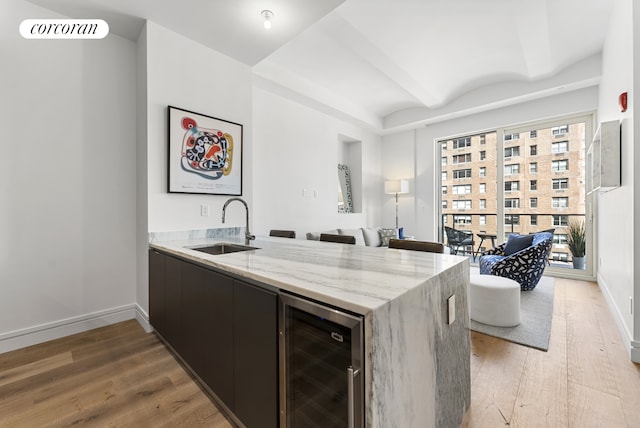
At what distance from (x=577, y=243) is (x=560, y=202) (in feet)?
2.20

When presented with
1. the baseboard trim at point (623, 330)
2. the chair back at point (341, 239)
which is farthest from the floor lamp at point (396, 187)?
the chair back at point (341, 239)

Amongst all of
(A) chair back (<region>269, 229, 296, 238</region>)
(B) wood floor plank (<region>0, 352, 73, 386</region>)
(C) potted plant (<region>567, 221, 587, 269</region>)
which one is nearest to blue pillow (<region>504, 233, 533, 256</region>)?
(C) potted plant (<region>567, 221, 587, 269</region>)

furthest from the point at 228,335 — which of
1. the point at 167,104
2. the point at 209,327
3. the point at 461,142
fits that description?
the point at 461,142

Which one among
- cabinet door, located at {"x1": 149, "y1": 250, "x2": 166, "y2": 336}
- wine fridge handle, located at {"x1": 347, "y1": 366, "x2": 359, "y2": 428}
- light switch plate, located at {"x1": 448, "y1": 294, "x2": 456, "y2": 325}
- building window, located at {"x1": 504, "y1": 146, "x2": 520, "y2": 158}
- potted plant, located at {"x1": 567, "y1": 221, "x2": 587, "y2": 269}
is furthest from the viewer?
building window, located at {"x1": 504, "y1": 146, "x2": 520, "y2": 158}

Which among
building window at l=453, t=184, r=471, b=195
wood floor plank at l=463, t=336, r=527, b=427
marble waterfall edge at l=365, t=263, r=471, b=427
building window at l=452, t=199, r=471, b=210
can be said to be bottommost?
wood floor plank at l=463, t=336, r=527, b=427

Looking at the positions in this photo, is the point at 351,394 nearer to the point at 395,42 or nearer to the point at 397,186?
the point at 395,42

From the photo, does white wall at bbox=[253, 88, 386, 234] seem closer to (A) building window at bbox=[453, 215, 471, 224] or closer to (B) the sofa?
(B) the sofa

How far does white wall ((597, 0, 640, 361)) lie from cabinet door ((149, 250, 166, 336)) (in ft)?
11.4

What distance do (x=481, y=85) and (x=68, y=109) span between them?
5.35 m

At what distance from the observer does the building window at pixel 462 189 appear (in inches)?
207

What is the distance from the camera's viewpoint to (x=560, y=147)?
4.36 meters

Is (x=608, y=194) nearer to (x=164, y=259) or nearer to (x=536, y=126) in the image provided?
(x=536, y=126)

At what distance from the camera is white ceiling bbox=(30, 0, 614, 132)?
2332mm

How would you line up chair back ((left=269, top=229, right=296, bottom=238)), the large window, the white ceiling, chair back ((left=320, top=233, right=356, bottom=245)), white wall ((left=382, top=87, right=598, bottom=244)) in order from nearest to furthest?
1. the white ceiling
2. chair back ((left=320, top=233, right=356, bottom=245))
3. chair back ((left=269, top=229, right=296, bottom=238))
4. the large window
5. white wall ((left=382, top=87, right=598, bottom=244))
